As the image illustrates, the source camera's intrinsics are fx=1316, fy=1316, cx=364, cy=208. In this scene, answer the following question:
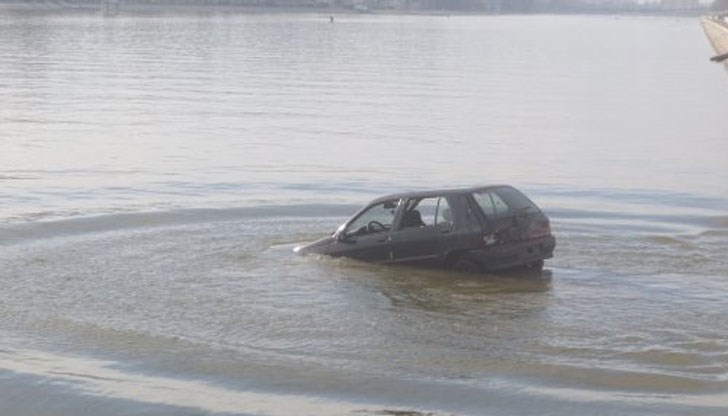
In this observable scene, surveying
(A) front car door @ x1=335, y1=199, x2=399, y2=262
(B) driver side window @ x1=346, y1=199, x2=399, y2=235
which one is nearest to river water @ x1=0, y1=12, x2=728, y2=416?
(A) front car door @ x1=335, y1=199, x2=399, y2=262

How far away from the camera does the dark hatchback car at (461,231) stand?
1820 cm

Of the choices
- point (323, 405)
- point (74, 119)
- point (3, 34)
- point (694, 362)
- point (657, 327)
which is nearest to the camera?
point (323, 405)

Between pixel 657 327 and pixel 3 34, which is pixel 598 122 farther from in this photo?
pixel 3 34

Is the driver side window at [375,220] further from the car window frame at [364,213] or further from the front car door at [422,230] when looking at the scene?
the front car door at [422,230]

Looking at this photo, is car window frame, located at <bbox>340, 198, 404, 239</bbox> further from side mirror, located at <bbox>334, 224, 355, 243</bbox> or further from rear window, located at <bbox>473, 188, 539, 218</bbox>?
rear window, located at <bbox>473, 188, 539, 218</bbox>

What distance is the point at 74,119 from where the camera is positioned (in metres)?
41.6

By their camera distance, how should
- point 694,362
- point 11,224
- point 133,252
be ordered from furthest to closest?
point 11,224
point 133,252
point 694,362

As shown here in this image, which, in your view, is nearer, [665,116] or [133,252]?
[133,252]

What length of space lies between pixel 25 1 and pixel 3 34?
248 ft

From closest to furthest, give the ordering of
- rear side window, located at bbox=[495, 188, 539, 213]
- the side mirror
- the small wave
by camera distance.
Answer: rear side window, located at bbox=[495, 188, 539, 213] → the side mirror → the small wave

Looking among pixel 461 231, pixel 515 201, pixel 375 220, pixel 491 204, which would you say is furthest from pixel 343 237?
pixel 515 201

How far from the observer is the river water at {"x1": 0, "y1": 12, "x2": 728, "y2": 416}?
→ 13.5 meters

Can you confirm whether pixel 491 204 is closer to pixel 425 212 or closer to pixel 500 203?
pixel 500 203

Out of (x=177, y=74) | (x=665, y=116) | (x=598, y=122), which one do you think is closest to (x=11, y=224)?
(x=598, y=122)
